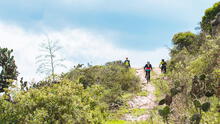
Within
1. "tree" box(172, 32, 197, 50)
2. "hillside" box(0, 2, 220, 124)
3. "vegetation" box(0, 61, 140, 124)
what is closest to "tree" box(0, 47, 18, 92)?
"hillside" box(0, 2, 220, 124)

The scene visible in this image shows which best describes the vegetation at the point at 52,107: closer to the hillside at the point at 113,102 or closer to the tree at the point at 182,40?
the hillside at the point at 113,102

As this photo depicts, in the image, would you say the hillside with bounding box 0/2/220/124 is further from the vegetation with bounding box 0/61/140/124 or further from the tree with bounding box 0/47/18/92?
the tree with bounding box 0/47/18/92

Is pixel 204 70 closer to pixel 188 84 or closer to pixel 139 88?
pixel 188 84

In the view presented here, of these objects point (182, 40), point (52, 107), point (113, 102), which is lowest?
point (113, 102)

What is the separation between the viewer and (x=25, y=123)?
320 inches

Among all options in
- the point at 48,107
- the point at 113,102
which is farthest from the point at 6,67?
the point at 48,107

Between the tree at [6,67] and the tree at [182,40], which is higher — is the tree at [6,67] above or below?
below

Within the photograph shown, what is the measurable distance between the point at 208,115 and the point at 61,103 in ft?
16.0

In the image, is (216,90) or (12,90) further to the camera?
(216,90)

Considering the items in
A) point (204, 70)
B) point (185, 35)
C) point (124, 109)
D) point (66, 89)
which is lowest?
point (124, 109)

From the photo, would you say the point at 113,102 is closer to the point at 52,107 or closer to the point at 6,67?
the point at 52,107

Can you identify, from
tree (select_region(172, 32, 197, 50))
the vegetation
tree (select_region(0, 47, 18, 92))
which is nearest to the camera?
the vegetation

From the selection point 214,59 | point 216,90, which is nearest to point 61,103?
point 216,90

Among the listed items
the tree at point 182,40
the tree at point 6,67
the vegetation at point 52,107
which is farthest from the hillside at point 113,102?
the tree at point 182,40
